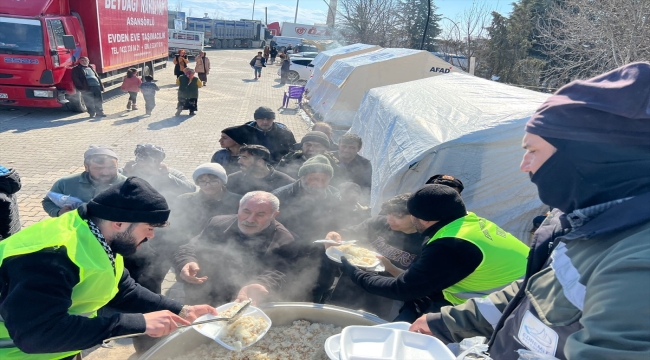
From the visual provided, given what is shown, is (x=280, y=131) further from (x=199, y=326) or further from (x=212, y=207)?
(x=199, y=326)

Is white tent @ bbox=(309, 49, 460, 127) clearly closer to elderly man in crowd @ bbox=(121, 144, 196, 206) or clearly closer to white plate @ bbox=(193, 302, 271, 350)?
elderly man in crowd @ bbox=(121, 144, 196, 206)

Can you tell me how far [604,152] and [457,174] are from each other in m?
4.49

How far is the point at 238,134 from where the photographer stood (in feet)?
19.9

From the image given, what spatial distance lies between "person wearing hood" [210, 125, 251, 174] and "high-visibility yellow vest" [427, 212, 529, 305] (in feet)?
12.3

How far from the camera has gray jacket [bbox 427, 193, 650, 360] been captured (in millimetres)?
1166

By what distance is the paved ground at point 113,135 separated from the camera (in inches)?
297

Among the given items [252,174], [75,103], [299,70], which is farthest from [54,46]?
[299,70]

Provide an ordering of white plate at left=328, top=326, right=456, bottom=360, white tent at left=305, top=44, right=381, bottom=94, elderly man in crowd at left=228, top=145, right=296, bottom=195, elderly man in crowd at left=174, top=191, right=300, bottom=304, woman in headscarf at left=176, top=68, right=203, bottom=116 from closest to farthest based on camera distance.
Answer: white plate at left=328, top=326, right=456, bottom=360 → elderly man in crowd at left=174, top=191, right=300, bottom=304 → elderly man in crowd at left=228, top=145, right=296, bottom=195 → woman in headscarf at left=176, top=68, right=203, bottom=116 → white tent at left=305, top=44, right=381, bottom=94

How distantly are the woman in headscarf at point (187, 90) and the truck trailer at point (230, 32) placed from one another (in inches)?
1357

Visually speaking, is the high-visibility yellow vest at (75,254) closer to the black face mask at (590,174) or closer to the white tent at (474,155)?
the black face mask at (590,174)

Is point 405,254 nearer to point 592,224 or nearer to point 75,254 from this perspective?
point 592,224

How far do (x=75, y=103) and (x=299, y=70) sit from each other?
589 inches

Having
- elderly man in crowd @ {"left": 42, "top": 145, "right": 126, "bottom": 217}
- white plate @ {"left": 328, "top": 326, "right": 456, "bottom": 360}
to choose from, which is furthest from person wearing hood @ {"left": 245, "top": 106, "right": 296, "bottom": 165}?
white plate @ {"left": 328, "top": 326, "right": 456, "bottom": 360}

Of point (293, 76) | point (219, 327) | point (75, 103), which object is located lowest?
point (75, 103)
